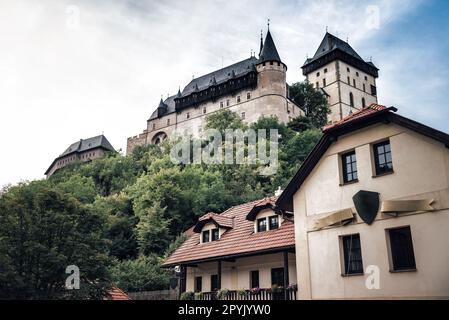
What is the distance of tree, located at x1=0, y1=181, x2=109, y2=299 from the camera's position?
53.3ft

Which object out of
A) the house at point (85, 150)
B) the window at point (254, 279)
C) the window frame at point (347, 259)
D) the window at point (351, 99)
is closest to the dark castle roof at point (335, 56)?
the window at point (351, 99)

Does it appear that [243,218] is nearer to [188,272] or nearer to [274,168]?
A: [188,272]

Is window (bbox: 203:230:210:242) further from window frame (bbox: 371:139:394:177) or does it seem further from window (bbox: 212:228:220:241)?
window frame (bbox: 371:139:394:177)

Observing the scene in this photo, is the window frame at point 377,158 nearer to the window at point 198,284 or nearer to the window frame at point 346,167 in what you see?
the window frame at point 346,167

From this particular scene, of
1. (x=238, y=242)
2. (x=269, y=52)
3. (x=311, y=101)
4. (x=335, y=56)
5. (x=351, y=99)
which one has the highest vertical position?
(x=335, y=56)

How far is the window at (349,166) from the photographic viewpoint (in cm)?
1570

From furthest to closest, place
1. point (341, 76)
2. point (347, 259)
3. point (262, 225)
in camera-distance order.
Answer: point (341, 76)
point (262, 225)
point (347, 259)

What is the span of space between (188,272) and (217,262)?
2.45 m

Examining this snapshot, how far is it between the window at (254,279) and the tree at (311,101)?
219ft

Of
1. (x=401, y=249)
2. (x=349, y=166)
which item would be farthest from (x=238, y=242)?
(x=401, y=249)

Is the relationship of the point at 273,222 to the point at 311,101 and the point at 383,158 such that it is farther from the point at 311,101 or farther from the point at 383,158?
the point at 311,101

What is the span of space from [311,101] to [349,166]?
72.9m

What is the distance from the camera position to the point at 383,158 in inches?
592
